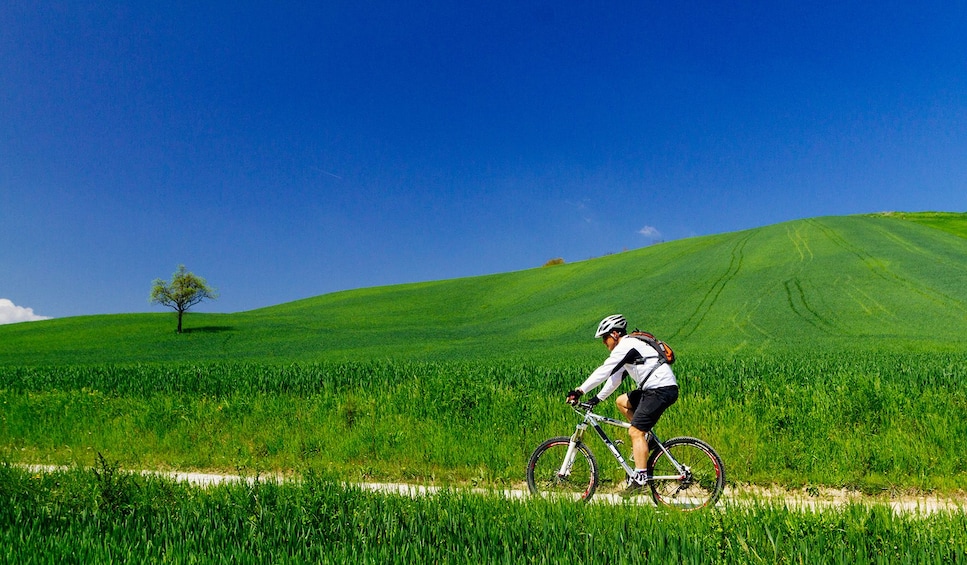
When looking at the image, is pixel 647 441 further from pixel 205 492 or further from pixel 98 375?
pixel 98 375

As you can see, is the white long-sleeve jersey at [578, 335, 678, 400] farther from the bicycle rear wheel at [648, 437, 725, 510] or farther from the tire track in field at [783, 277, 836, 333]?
the tire track in field at [783, 277, 836, 333]

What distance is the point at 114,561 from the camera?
4.02 metres

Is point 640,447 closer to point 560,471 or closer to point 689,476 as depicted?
point 689,476

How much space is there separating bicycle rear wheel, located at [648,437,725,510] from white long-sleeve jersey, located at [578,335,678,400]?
839 mm

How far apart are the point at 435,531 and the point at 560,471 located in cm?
253

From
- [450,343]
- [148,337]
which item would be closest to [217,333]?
[148,337]

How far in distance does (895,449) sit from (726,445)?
7.45 feet

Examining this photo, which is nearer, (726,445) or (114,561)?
(114,561)

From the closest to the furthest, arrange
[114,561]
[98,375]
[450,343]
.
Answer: [114,561], [98,375], [450,343]

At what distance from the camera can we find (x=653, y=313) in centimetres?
4034

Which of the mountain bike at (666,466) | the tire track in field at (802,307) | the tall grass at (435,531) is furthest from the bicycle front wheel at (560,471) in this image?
the tire track in field at (802,307)

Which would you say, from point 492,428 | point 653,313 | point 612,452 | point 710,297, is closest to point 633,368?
point 612,452

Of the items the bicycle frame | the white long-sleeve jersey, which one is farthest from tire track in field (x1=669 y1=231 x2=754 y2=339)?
the white long-sleeve jersey

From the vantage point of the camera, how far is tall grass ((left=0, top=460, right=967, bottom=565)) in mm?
4012
